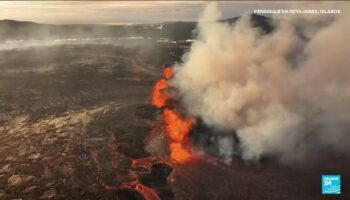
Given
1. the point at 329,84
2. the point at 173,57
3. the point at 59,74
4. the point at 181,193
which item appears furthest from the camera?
the point at 173,57

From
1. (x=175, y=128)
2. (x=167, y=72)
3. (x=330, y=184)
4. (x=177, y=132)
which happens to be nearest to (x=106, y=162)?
(x=177, y=132)

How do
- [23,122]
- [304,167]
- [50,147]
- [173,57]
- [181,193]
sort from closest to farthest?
[181,193]
[304,167]
[50,147]
[23,122]
[173,57]

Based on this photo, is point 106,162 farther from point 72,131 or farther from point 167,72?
point 167,72

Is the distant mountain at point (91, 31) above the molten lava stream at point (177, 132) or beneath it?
above

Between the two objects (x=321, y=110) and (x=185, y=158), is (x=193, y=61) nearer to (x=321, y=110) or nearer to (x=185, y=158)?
(x=321, y=110)

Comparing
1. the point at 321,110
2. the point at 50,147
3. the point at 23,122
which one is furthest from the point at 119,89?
the point at 321,110

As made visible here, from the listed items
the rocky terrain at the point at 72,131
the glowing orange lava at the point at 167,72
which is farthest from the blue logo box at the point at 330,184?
the glowing orange lava at the point at 167,72

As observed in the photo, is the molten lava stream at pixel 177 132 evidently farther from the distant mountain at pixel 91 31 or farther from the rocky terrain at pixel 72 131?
the distant mountain at pixel 91 31
